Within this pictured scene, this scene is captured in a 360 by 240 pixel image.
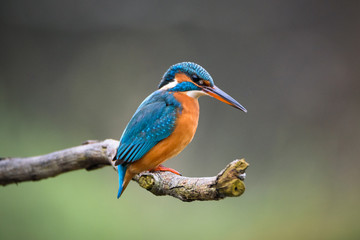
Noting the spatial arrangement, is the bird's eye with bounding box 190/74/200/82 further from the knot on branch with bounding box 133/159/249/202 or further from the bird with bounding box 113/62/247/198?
the knot on branch with bounding box 133/159/249/202

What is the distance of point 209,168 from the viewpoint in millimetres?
3193

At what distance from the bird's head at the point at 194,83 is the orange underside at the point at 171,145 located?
0.23 ft

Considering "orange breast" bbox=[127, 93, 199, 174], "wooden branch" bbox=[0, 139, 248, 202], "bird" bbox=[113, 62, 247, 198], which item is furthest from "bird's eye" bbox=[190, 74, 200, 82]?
"wooden branch" bbox=[0, 139, 248, 202]

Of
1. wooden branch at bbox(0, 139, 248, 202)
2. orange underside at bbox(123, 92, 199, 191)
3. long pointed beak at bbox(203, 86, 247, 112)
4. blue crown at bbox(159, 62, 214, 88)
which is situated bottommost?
wooden branch at bbox(0, 139, 248, 202)

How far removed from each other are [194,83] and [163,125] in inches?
9.9

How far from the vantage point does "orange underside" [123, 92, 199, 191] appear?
5.22ft

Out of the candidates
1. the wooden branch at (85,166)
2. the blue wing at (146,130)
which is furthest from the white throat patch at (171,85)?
the wooden branch at (85,166)

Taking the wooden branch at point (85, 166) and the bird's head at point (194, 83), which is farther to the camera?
the bird's head at point (194, 83)

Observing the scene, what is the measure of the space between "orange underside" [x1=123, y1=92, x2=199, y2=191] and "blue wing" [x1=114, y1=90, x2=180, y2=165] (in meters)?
0.02

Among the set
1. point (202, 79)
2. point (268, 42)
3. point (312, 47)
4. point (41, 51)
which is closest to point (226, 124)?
point (268, 42)

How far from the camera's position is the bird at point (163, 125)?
1584 mm

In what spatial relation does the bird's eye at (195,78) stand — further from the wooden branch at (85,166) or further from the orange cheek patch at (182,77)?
the wooden branch at (85,166)

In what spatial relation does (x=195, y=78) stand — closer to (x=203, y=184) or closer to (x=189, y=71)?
(x=189, y=71)

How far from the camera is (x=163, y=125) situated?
160cm
